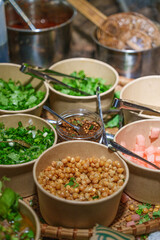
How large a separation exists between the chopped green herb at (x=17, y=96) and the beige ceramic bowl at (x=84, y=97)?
11 centimetres

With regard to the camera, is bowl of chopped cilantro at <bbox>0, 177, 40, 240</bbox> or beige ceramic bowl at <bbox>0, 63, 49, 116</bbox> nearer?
bowl of chopped cilantro at <bbox>0, 177, 40, 240</bbox>

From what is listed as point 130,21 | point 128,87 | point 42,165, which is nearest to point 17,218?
point 42,165

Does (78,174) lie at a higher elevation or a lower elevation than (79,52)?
higher

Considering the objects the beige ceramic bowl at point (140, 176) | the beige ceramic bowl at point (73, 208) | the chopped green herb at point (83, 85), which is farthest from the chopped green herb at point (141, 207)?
the chopped green herb at point (83, 85)

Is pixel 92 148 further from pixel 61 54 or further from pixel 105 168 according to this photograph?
pixel 61 54

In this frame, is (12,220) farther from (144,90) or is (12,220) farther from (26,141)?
(144,90)

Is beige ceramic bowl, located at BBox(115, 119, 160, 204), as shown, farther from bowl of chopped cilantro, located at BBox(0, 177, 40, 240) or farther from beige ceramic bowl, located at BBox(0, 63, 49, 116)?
beige ceramic bowl, located at BBox(0, 63, 49, 116)

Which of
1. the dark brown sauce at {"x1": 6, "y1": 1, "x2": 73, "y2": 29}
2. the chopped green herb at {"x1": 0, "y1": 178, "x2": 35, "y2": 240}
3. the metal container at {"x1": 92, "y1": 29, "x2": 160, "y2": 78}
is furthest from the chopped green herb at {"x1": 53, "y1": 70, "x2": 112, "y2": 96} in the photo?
the chopped green herb at {"x1": 0, "y1": 178, "x2": 35, "y2": 240}

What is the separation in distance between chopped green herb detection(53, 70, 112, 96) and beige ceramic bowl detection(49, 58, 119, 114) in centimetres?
6

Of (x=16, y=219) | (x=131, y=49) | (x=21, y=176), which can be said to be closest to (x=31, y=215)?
(x=16, y=219)

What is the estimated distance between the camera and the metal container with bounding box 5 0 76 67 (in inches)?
91.7

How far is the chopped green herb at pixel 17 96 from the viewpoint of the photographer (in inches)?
75.1

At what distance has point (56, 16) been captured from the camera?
8.99 ft

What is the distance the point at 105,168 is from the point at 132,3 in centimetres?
308
